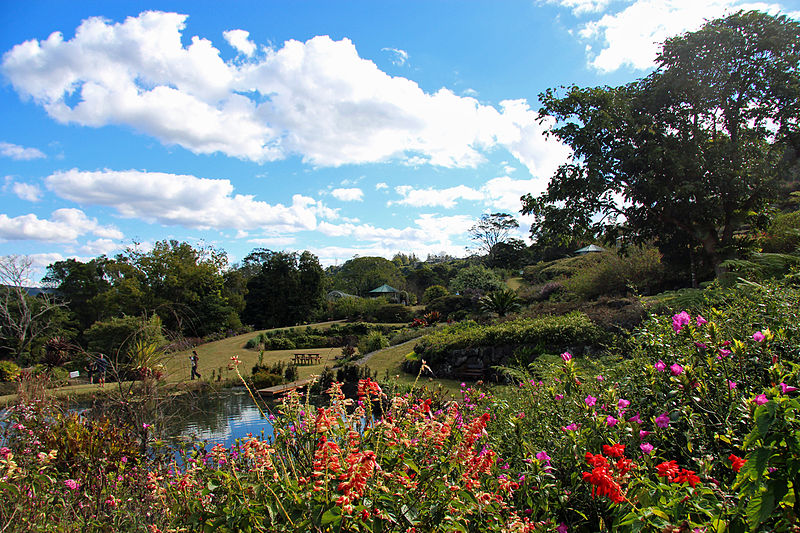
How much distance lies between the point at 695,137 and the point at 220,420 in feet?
41.0

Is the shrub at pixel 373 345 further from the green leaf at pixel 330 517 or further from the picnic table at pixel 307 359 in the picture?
the green leaf at pixel 330 517

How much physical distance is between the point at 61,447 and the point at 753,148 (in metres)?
13.8

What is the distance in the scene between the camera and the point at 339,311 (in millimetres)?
30297

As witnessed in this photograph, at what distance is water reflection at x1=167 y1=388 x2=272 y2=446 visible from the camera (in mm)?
6316

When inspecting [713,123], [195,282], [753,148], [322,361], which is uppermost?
[713,123]

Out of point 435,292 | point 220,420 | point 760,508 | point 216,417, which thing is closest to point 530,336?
point 220,420

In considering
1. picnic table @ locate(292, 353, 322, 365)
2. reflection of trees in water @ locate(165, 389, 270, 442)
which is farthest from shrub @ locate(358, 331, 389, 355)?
reflection of trees in water @ locate(165, 389, 270, 442)

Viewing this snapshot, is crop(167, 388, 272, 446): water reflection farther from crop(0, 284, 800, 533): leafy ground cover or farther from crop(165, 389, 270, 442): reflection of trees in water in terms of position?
crop(0, 284, 800, 533): leafy ground cover

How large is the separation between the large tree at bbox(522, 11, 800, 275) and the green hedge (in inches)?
114

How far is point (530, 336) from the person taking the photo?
905 cm

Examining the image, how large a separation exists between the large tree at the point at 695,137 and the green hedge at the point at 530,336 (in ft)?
9.47

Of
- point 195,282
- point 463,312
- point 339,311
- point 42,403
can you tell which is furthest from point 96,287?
point 42,403

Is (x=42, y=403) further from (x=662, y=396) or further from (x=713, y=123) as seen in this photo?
(x=713, y=123)

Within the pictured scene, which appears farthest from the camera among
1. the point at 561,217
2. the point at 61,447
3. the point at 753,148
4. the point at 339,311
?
the point at 339,311
